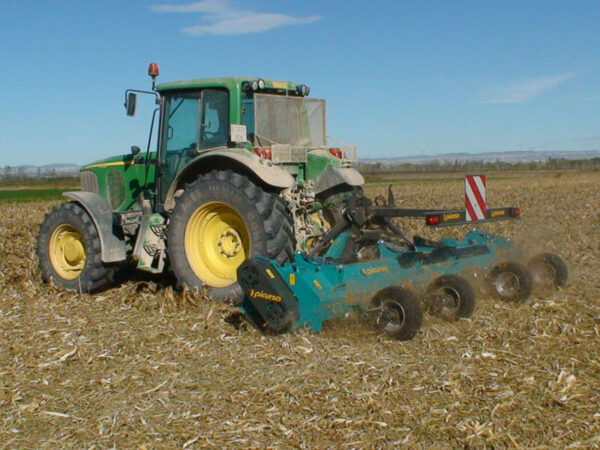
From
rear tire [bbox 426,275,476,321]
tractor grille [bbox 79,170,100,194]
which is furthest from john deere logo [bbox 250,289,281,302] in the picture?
tractor grille [bbox 79,170,100,194]

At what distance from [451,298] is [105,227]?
4.07 m

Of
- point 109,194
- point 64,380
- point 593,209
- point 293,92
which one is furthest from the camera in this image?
point 593,209

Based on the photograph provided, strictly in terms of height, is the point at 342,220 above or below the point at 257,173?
below

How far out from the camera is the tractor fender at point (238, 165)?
21.2 ft

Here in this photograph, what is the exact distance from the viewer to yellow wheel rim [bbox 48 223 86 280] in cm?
805

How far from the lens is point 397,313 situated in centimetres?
541

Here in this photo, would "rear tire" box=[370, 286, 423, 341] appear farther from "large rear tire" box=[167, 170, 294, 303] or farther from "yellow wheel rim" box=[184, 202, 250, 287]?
"yellow wheel rim" box=[184, 202, 250, 287]

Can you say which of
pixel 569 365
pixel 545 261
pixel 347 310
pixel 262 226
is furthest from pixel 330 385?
pixel 545 261

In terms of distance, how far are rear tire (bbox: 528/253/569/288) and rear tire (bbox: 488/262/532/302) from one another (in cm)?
53

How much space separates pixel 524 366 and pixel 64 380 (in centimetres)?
324

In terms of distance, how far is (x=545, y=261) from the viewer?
6.95 metres

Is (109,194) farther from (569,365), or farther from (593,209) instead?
(593,209)

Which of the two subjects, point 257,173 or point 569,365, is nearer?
point 569,365

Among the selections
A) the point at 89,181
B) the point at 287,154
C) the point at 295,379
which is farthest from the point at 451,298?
the point at 89,181
